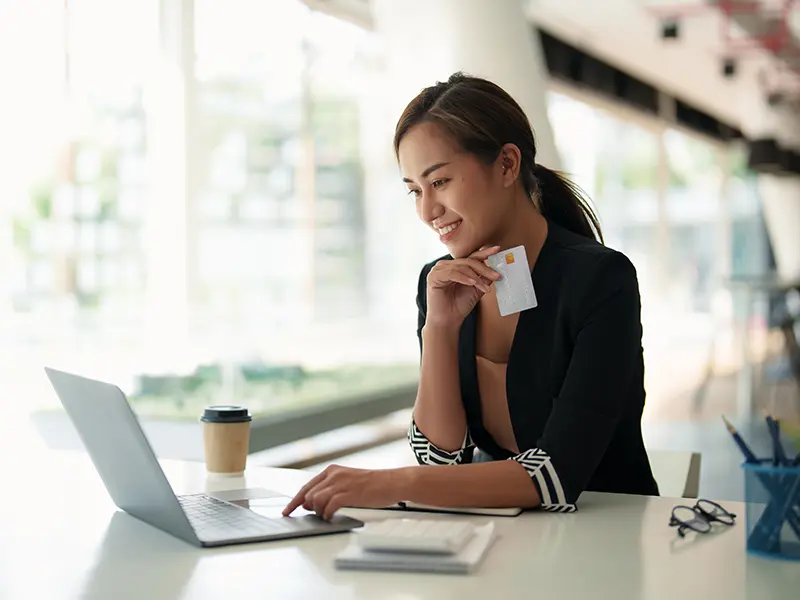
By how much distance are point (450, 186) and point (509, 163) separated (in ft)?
0.46

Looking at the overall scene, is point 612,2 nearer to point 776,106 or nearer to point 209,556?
point 776,106

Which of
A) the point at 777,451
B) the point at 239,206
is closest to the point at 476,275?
the point at 777,451

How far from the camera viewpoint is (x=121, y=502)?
1399mm

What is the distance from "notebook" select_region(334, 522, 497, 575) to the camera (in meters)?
1.08

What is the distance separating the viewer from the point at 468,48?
4.51 meters

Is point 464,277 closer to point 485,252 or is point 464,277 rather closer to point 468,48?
point 485,252

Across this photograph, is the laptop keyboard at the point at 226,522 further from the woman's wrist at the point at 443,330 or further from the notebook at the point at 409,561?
the woman's wrist at the point at 443,330

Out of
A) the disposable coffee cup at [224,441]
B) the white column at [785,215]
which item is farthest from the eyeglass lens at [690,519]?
the white column at [785,215]

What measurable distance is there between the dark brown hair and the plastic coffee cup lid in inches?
20.5

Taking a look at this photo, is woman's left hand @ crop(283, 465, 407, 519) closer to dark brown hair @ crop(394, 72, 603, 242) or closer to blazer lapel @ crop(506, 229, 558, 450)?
blazer lapel @ crop(506, 229, 558, 450)

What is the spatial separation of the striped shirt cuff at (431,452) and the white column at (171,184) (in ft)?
8.22

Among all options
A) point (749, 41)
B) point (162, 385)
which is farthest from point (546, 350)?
point (749, 41)

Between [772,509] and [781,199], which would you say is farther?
[781,199]

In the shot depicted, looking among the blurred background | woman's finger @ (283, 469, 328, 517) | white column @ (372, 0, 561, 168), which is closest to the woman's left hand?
woman's finger @ (283, 469, 328, 517)
